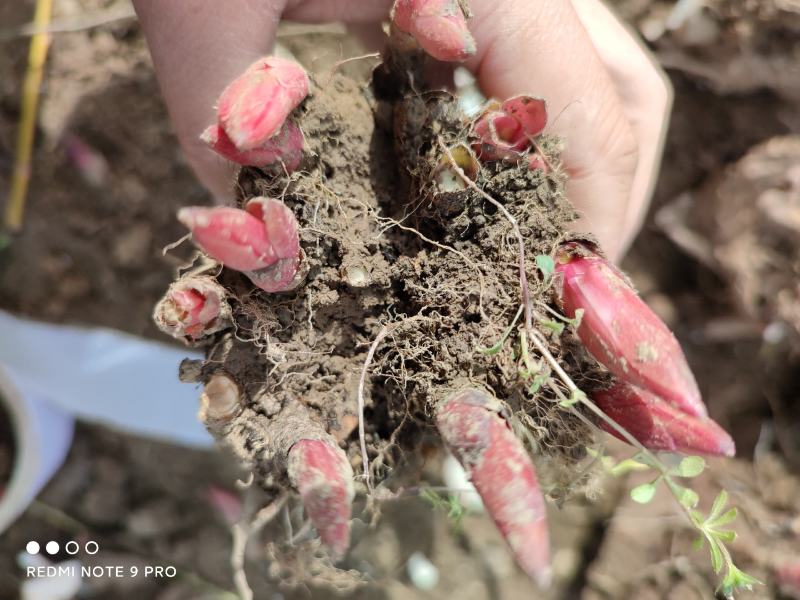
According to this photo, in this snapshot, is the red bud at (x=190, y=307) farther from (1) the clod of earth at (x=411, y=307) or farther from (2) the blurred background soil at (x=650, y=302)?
(2) the blurred background soil at (x=650, y=302)

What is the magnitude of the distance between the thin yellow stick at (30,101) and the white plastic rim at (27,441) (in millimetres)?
580

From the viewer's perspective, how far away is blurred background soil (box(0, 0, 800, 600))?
1.58 m

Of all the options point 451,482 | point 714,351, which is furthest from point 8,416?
point 714,351

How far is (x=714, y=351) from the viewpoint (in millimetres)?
1800

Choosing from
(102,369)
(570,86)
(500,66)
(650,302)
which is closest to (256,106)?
(500,66)

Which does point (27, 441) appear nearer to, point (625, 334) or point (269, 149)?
point (269, 149)

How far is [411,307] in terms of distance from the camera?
2.85ft

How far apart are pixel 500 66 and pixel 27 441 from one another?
1.56 meters

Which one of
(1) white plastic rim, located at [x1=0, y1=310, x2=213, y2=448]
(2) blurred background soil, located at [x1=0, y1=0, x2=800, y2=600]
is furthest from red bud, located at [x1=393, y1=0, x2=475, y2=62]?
(1) white plastic rim, located at [x1=0, y1=310, x2=213, y2=448]

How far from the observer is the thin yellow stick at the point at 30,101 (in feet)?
5.43

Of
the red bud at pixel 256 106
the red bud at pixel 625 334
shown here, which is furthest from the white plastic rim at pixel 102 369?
the red bud at pixel 625 334

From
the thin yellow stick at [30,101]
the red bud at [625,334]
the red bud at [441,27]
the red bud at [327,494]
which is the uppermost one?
the red bud at [441,27]

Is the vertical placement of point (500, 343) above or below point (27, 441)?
above

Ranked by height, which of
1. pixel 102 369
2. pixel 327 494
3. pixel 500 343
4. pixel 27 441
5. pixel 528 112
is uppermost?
pixel 528 112
